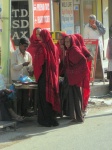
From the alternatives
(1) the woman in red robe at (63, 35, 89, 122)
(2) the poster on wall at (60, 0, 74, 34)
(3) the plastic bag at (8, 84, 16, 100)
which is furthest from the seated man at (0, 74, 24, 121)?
(2) the poster on wall at (60, 0, 74, 34)

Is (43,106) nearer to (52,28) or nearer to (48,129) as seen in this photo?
(48,129)

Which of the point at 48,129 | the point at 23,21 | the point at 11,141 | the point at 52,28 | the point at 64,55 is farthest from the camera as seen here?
the point at 52,28

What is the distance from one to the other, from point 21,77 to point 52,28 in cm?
560

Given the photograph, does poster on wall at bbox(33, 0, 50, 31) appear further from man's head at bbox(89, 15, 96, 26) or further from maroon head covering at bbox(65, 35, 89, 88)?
maroon head covering at bbox(65, 35, 89, 88)

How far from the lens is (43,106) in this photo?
8156 mm

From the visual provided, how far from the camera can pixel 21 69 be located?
8.48 m

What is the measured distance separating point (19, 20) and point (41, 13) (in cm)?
77

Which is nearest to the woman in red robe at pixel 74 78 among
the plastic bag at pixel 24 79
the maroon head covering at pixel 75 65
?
the maroon head covering at pixel 75 65

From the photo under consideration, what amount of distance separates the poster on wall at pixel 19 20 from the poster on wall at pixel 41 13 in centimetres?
28

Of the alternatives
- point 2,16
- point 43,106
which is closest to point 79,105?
point 43,106

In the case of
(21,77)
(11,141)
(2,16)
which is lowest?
(11,141)

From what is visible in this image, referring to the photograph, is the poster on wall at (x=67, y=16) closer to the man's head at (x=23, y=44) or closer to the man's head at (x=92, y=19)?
the man's head at (x=92, y=19)

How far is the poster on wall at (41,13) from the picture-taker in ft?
42.7

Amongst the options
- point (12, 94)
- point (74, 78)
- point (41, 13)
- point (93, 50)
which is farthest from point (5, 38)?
point (41, 13)
